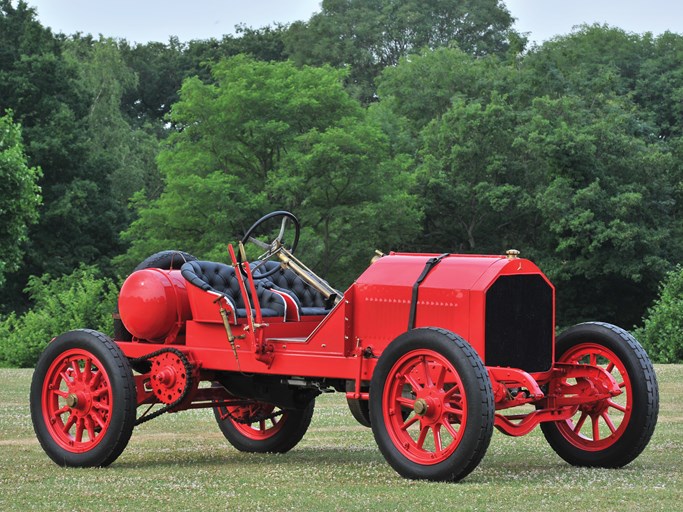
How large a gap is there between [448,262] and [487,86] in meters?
52.7

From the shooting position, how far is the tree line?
49438 millimetres

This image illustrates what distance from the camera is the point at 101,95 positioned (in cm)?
6444

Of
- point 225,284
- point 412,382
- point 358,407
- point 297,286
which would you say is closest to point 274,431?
point 297,286

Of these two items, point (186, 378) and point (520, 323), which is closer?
point (520, 323)

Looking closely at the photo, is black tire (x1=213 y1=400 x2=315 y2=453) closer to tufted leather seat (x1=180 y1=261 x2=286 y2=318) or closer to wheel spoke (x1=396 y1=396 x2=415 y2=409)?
tufted leather seat (x1=180 y1=261 x2=286 y2=318)

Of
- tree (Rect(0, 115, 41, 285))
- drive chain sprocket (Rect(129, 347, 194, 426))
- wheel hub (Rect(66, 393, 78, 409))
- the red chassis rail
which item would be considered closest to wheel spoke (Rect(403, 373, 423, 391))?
the red chassis rail

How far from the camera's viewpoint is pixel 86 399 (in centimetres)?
1162

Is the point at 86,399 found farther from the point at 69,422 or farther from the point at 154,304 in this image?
the point at 154,304

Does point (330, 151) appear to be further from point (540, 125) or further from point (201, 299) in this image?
point (201, 299)

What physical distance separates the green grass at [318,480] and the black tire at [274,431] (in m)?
0.14

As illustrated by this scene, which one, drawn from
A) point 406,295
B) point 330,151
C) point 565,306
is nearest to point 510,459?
point 406,295

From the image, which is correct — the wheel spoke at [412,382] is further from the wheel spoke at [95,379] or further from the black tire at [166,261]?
the black tire at [166,261]

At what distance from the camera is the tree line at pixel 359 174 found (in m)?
49.4

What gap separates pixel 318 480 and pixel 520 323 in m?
2.02
